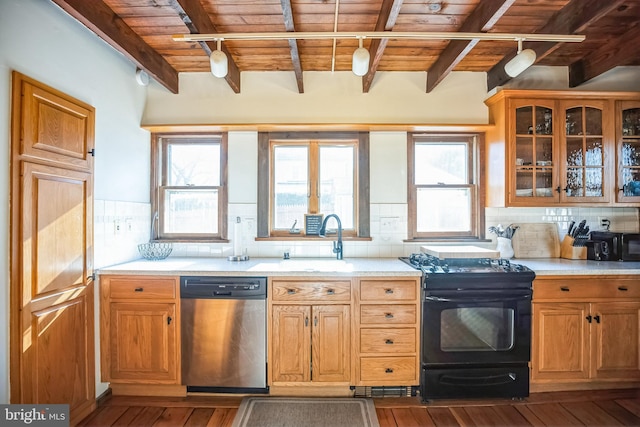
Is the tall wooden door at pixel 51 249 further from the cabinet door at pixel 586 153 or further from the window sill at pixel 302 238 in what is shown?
the cabinet door at pixel 586 153

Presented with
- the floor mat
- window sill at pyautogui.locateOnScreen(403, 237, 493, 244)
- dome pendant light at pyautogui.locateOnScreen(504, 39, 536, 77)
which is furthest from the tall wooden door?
dome pendant light at pyautogui.locateOnScreen(504, 39, 536, 77)

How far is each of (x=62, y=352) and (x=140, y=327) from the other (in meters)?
0.44

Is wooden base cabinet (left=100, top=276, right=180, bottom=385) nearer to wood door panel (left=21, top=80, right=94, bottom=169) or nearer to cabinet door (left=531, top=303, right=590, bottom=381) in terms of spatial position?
wood door panel (left=21, top=80, right=94, bottom=169)

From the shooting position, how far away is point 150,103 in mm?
2842

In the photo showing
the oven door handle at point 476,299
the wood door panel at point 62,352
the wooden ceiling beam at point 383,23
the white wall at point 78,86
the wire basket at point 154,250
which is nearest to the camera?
the white wall at point 78,86

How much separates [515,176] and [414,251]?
1.04m

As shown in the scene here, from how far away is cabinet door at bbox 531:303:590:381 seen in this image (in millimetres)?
2219

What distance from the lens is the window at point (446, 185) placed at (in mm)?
2893

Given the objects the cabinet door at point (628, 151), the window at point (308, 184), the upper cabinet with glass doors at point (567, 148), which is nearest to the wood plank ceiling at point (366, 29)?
the upper cabinet with glass doors at point (567, 148)

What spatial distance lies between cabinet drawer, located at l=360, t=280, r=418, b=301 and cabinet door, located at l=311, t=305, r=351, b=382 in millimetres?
267

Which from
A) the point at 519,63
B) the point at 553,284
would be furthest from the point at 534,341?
the point at 519,63

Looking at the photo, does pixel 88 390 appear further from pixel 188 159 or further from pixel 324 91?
pixel 324 91

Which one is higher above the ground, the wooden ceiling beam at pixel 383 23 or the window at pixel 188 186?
the wooden ceiling beam at pixel 383 23

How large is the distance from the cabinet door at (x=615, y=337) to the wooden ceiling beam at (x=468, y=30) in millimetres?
2079
